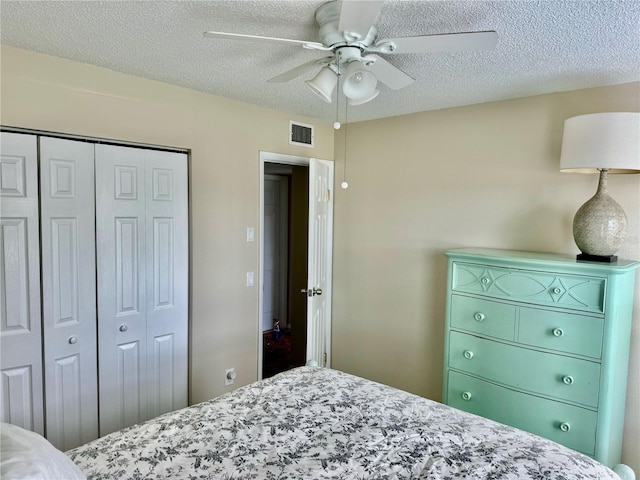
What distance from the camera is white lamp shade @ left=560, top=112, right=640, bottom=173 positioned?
2021mm

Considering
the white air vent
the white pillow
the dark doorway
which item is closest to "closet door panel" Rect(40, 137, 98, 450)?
the white pillow

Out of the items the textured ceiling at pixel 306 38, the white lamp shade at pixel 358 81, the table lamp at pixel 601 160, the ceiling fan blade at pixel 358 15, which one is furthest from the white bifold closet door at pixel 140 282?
the table lamp at pixel 601 160

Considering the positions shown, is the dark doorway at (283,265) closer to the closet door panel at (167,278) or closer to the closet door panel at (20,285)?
the closet door panel at (167,278)

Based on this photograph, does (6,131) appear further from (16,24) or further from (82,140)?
(16,24)

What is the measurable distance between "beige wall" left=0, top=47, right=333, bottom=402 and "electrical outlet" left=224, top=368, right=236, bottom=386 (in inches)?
1.5

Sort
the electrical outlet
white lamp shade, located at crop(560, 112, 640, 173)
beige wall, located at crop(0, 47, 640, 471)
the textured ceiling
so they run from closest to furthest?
1. the textured ceiling
2. white lamp shade, located at crop(560, 112, 640, 173)
3. beige wall, located at crop(0, 47, 640, 471)
4. the electrical outlet

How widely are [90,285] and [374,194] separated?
2.29m

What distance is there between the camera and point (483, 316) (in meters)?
2.50

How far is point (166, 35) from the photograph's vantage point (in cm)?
191

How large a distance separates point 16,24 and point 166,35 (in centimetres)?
64

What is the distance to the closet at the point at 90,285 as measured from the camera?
2.14 metres

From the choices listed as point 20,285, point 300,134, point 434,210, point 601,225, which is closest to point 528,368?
point 601,225

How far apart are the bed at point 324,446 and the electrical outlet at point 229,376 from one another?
1261mm

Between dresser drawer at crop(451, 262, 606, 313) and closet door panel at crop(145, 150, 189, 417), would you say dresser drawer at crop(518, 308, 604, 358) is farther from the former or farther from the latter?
closet door panel at crop(145, 150, 189, 417)
